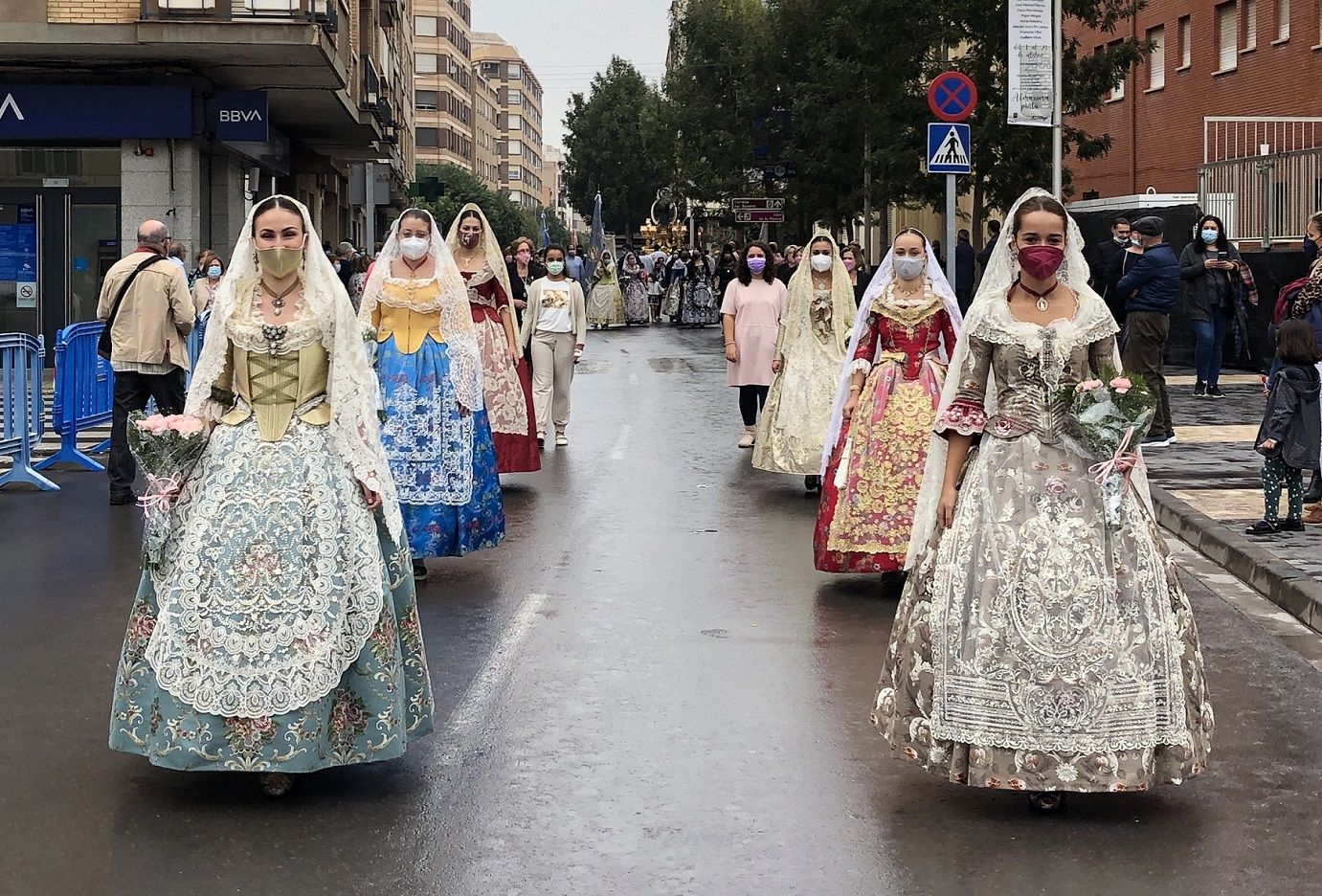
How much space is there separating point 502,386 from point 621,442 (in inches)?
180

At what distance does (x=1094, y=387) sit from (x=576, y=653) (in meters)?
3.19

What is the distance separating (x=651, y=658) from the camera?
8383mm

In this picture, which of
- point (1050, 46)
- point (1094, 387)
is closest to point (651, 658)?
point (1094, 387)

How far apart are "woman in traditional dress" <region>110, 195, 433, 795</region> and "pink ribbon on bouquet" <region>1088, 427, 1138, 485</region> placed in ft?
7.55

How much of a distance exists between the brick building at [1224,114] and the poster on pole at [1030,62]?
5.95m

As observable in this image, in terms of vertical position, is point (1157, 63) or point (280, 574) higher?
point (1157, 63)

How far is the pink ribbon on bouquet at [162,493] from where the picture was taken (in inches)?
248

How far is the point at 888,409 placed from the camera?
1040 centimetres

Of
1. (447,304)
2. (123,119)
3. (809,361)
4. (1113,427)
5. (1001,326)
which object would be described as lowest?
(1113,427)

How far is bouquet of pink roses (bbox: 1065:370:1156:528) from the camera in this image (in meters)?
5.96

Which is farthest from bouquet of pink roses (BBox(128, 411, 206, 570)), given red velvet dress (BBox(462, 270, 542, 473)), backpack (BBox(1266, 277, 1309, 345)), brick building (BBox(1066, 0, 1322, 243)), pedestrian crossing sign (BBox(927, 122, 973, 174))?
brick building (BBox(1066, 0, 1322, 243))

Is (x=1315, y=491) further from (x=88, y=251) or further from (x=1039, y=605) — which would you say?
(x=88, y=251)

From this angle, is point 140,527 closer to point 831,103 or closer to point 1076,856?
point 1076,856

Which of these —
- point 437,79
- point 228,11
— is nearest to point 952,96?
point 228,11
